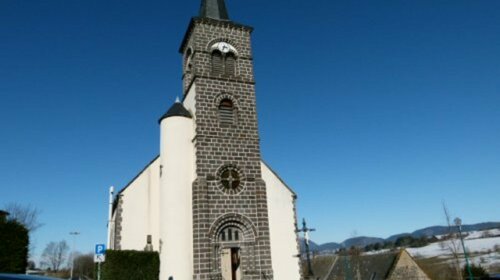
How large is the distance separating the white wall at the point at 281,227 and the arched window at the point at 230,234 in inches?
83.3

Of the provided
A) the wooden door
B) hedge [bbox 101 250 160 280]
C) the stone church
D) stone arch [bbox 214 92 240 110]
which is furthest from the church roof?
the wooden door

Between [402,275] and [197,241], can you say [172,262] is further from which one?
[402,275]

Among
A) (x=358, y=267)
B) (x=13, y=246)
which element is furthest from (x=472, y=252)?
(x=13, y=246)

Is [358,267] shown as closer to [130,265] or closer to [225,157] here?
[225,157]

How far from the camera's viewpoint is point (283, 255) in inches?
864

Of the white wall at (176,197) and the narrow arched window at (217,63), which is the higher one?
the narrow arched window at (217,63)

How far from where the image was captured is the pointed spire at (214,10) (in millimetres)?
25297

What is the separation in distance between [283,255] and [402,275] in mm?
22906

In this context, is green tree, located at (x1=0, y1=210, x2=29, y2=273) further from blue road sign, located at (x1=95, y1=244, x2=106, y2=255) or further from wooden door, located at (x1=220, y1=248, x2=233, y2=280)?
wooden door, located at (x1=220, y1=248, x2=233, y2=280)

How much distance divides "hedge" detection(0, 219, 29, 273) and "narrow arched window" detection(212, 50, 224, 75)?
524 inches

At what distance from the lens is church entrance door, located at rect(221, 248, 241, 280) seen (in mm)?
20703

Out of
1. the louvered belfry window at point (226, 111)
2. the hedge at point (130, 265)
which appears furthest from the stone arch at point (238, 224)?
the louvered belfry window at point (226, 111)

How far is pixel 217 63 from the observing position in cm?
2384

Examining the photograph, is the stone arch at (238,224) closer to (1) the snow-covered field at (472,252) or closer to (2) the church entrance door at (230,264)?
(2) the church entrance door at (230,264)
